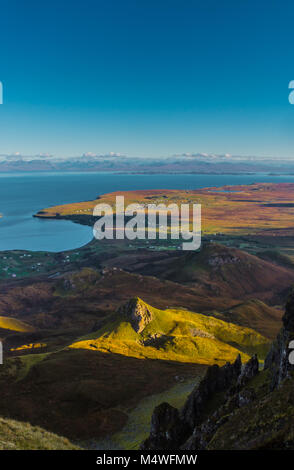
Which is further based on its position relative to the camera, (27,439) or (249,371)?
(249,371)

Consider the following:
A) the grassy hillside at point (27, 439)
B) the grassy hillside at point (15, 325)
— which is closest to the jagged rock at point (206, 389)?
the grassy hillside at point (27, 439)

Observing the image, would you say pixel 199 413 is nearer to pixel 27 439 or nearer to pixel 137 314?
pixel 27 439

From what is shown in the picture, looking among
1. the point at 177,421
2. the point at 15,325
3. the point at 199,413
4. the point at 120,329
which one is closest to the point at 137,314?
the point at 120,329

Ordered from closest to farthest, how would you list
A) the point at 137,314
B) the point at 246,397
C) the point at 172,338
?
the point at 246,397 < the point at 172,338 < the point at 137,314

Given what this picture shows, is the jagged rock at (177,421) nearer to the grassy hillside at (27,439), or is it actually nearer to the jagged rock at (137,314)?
the grassy hillside at (27,439)

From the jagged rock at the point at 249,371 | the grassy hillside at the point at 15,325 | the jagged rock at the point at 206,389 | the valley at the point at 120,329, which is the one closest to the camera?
the jagged rock at the point at 206,389

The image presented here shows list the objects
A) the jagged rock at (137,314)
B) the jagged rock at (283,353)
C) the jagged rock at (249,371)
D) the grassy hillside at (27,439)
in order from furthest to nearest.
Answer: the jagged rock at (137,314)
the jagged rock at (249,371)
the grassy hillside at (27,439)
the jagged rock at (283,353)
